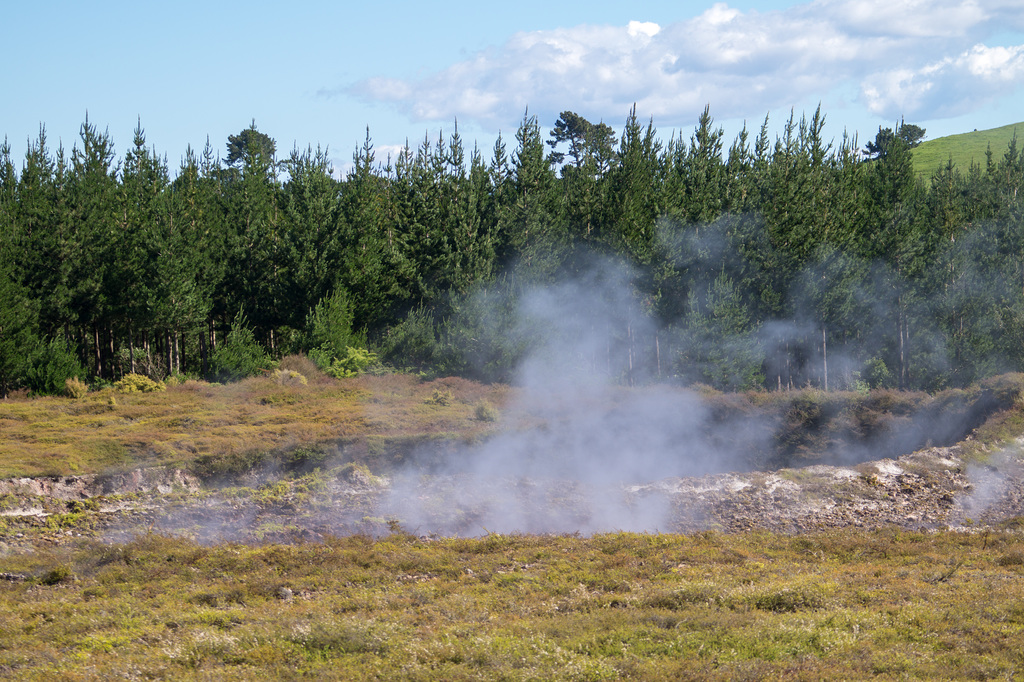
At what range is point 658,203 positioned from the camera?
4250cm

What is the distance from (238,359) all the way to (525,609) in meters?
28.1

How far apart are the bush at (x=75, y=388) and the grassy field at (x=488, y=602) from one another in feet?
30.4

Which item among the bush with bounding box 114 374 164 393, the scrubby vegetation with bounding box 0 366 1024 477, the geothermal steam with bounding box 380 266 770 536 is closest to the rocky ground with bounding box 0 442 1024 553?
the geothermal steam with bounding box 380 266 770 536

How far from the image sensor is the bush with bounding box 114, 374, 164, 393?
33250mm

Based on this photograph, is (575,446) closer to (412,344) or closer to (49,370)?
(412,344)

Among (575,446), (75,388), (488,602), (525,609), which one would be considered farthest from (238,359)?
(525,609)

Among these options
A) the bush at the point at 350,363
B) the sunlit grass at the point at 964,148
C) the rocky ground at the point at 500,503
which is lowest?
the rocky ground at the point at 500,503

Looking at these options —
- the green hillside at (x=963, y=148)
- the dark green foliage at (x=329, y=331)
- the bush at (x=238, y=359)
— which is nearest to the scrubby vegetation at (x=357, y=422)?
the bush at (x=238, y=359)

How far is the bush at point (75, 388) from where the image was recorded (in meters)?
32.6

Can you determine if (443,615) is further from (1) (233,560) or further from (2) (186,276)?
(2) (186,276)

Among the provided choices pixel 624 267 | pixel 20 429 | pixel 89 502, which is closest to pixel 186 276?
pixel 20 429

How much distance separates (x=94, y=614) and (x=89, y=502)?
30.5 feet

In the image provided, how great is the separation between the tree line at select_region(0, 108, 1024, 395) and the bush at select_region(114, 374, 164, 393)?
2.99 m

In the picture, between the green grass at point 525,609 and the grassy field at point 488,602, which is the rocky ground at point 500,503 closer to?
the grassy field at point 488,602
